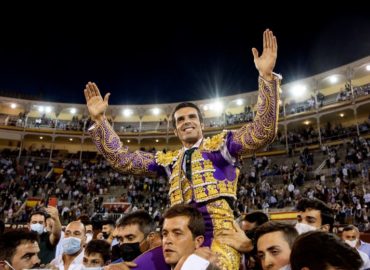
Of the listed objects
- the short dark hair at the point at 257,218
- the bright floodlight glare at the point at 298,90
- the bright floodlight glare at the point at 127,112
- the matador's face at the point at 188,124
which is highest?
the bright floodlight glare at the point at 127,112

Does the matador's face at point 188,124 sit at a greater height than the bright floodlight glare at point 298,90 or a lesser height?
lesser

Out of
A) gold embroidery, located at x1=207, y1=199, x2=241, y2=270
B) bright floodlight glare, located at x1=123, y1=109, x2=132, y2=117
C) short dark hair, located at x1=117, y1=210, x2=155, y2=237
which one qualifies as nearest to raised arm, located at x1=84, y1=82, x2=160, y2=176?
short dark hair, located at x1=117, y1=210, x2=155, y2=237

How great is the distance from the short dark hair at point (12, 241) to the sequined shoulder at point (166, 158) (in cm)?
145

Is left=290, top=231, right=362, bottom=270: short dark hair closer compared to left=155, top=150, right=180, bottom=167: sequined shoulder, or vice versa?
left=290, top=231, right=362, bottom=270: short dark hair

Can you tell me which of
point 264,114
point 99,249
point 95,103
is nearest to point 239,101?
point 99,249

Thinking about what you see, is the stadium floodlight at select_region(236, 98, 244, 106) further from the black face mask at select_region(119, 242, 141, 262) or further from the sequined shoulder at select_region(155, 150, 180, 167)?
the black face mask at select_region(119, 242, 141, 262)

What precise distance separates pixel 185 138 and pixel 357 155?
735 inches

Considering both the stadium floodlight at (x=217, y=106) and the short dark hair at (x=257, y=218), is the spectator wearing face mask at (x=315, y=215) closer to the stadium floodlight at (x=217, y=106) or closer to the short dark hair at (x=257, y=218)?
the short dark hair at (x=257, y=218)

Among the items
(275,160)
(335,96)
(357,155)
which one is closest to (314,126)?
(335,96)

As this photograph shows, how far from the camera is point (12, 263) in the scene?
9.64ft

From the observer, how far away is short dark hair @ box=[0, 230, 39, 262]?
2945mm

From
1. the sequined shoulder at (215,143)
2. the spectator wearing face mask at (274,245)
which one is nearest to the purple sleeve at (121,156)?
the sequined shoulder at (215,143)

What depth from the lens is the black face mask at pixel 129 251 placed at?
7.49 ft

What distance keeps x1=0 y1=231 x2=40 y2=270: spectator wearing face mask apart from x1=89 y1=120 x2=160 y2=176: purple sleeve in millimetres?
1117
